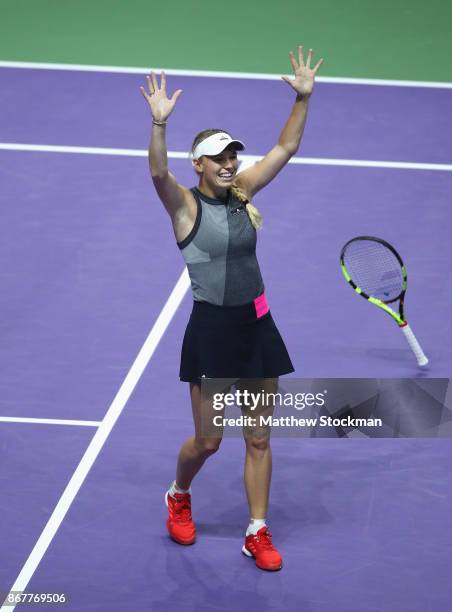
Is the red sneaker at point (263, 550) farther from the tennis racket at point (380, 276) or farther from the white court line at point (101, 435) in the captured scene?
the tennis racket at point (380, 276)

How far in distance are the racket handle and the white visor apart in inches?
109

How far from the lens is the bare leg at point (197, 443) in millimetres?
7070

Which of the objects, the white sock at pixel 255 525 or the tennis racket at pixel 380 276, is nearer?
the white sock at pixel 255 525

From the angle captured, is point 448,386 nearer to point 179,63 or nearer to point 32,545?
point 32,545

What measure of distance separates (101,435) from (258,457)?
1.71 m

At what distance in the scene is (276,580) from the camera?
7.04 metres

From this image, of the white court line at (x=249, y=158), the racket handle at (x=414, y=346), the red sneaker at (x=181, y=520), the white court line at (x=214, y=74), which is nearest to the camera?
the red sneaker at (x=181, y=520)

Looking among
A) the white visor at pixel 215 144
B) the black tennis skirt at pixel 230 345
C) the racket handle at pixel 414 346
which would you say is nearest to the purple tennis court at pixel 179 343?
the racket handle at pixel 414 346

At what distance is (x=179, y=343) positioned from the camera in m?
9.63

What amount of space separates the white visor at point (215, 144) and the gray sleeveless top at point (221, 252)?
0.77 feet

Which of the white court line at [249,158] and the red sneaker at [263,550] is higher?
the white court line at [249,158]

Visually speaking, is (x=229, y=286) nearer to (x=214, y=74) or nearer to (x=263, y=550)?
(x=263, y=550)

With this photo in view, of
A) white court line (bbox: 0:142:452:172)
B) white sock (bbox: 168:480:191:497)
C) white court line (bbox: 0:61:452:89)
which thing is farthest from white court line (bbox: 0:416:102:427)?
white court line (bbox: 0:61:452:89)

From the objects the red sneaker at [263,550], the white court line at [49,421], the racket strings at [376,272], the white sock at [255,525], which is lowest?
the red sneaker at [263,550]
